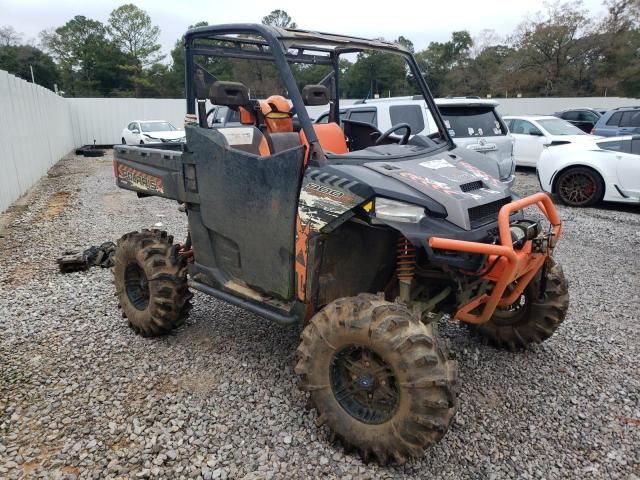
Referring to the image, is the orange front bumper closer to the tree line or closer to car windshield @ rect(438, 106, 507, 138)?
car windshield @ rect(438, 106, 507, 138)

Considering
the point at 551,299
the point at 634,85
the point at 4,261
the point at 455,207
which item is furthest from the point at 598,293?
the point at 634,85

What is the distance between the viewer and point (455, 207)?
255 centimetres

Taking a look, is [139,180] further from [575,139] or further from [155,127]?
[155,127]

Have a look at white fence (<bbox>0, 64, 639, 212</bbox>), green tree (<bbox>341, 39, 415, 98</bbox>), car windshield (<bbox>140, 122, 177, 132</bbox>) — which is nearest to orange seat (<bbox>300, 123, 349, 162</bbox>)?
white fence (<bbox>0, 64, 639, 212</bbox>)

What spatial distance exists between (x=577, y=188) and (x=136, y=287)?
25.9 ft

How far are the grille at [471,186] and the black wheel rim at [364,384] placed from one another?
3.43 ft

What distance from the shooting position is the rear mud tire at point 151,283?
3744 mm

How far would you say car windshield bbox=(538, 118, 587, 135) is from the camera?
1223cm

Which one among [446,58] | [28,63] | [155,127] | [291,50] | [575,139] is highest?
[446,58]

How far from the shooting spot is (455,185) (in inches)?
108

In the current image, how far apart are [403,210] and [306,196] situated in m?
0.57

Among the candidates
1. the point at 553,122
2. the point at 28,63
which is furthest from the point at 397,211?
the point at 28,63

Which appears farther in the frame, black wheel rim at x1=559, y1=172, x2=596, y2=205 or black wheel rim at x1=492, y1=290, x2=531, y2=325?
black wheel rim at x1=559, y1=172, x2=596, y2=205

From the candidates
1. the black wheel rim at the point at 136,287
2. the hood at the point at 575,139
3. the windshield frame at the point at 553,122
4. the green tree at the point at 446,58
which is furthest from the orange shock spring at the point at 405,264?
the green tree at the point at 446,58
